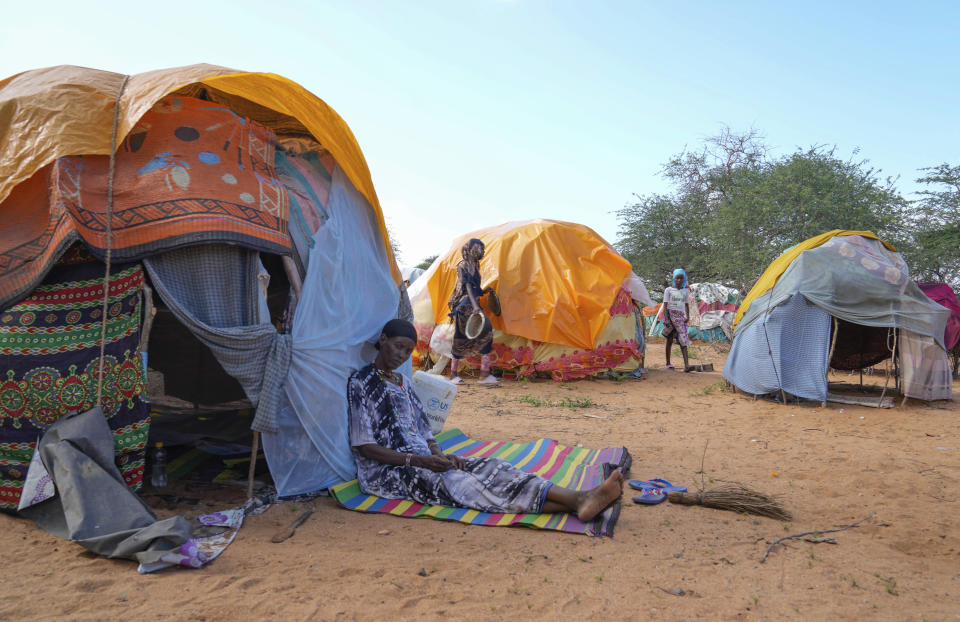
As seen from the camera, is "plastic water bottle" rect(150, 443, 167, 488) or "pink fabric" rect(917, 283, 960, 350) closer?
"plastic water bottle" rect(150, 443, 167, 488)

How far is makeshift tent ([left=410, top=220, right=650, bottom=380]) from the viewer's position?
30.2 ft

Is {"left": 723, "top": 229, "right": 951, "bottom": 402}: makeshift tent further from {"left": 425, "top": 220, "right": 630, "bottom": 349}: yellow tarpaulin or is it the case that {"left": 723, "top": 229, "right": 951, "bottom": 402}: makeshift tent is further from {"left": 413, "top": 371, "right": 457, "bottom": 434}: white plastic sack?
{"left": 413, "top": 371, "right": 457, "bottom": 434}: white plastic sack

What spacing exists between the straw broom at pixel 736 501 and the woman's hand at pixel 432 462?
152cm

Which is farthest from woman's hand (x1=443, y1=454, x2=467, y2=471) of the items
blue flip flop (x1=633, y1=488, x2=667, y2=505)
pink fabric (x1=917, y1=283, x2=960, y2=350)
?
pink fabric (x1=917, y1=283, x2=960, y2=350)

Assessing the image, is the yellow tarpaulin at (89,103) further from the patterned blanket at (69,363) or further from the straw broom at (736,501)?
the straw broom at (736,501)

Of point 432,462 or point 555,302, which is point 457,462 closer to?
point 432,462

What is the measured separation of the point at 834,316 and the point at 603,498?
18.6ft

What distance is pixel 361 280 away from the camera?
4297mm

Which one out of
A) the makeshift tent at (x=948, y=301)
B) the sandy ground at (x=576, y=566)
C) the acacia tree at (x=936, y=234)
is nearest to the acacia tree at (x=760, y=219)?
the acacia tree at (x=936, y=234)

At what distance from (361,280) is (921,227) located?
57.4ft

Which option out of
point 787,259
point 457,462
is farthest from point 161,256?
point 787,259

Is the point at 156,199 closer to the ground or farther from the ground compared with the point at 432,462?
farther from the ground

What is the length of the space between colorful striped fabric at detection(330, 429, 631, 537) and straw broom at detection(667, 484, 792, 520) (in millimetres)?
544

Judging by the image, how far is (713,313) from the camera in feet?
59.9
